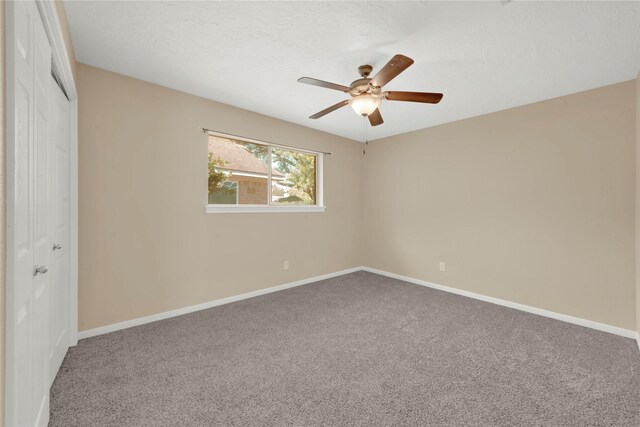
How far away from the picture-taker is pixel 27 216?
1.08 meters

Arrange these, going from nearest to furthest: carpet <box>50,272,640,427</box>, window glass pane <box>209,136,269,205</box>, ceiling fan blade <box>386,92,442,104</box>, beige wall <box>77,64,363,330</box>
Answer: carpet <box>50,272,640,427</box> < ceiling fan blade <box>386,92,442,104</box> < beige wall <box>77,64,363,330</box> < window glass pane <box>209,136,269,205</box>

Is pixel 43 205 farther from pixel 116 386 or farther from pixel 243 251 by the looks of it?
pixel 243 251

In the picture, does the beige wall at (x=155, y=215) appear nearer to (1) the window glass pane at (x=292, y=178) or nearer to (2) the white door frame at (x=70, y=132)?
(2) the white door frame at (x=70, y=132)

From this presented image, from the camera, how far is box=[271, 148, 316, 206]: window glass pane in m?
4.00

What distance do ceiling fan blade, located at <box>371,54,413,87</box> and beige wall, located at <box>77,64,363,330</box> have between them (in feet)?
6.62

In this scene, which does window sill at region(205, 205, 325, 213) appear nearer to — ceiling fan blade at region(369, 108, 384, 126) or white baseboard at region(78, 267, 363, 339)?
white baseboard at region(78, 267, 363, 339)

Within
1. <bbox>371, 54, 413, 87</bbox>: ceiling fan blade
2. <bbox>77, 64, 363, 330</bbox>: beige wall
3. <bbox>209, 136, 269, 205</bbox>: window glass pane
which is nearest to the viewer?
<bbox>371, 54, 413, 87</bbox>: ceiling fan blade

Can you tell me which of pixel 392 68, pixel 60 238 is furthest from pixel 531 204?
pixel 60 238

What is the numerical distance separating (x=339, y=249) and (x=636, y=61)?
12.6 feet

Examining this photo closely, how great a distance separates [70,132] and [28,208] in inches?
63.8

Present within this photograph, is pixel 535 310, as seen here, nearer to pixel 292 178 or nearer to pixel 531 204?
pixel 531 204

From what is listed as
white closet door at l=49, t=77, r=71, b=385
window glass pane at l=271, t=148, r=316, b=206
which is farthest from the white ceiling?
window glass pane at l=271, t=148, r=316, b=206

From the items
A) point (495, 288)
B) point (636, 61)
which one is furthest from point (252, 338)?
point (636, 61)

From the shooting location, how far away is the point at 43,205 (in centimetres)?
136
